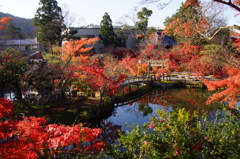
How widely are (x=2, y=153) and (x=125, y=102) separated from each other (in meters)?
12.2

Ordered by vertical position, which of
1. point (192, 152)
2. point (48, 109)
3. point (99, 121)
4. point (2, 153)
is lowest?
point (99, 121)

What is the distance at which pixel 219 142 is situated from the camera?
3037 mm

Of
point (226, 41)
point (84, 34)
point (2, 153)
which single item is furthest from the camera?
point (84, 34)

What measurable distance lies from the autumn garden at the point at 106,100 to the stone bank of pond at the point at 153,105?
74cm

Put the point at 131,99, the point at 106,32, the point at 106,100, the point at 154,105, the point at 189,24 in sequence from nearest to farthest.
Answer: the point at 189,24
the point at 106,100
the point at 154,105
the point at 131,99
the point at 106,32

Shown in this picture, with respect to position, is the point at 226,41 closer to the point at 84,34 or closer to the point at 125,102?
the point at 125,102

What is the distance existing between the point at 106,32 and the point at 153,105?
52.6 feet

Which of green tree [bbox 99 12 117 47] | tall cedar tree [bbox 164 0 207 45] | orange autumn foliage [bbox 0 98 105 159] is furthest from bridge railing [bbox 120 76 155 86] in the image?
orange autumn foliage [bbox 0 98 105 159]

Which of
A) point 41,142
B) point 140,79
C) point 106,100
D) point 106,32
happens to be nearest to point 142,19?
point 106,32

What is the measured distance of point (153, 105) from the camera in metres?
14.5

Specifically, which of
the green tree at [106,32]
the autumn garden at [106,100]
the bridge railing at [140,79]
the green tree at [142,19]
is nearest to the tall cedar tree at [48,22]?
the autumn garden at [106,100]

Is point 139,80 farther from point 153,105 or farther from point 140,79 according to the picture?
point 153,105

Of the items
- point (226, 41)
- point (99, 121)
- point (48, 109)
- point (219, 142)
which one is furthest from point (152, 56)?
point (219, 142)

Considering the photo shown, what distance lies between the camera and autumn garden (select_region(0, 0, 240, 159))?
10.3ft
